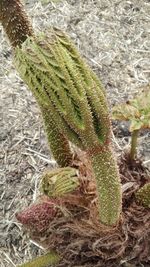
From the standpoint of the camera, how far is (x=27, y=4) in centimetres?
288

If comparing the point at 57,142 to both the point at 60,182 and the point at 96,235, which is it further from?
the point at 96,235

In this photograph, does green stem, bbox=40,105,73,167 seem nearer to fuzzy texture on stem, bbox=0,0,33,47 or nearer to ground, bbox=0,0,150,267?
fuzzy texture on stem, bbox=0,0,33,47

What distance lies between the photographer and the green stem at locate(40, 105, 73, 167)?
1555 mm

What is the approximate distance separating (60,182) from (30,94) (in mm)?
896

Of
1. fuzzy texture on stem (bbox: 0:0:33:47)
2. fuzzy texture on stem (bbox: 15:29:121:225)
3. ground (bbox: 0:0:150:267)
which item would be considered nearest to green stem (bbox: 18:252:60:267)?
ground (bbox: 0:0:150:267)

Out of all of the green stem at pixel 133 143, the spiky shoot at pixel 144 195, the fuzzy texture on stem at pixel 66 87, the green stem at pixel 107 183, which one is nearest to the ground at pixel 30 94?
the green stem at pixel 133 143

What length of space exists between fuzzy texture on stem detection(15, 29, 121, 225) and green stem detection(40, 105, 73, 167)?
25 centimetres

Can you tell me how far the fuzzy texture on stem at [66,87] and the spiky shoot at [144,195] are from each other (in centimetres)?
37

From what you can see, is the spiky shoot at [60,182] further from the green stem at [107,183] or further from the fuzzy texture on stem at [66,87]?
the fuzzy texture on stem at [66,87]

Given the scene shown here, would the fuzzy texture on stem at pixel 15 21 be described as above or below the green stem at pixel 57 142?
above

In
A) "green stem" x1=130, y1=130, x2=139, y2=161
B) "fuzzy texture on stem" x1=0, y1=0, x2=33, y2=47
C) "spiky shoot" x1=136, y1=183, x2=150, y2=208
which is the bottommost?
"spiky shoot" x1=136, y1=183, x2=150, y2=208

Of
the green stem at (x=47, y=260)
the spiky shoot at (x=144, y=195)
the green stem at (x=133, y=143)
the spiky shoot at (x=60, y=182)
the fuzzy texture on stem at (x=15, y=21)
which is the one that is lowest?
the green stem at (x=47, y=260)

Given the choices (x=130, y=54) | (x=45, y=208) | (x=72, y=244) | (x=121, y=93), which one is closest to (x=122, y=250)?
(x=72, y=244)

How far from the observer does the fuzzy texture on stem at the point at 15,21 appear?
1276mm
